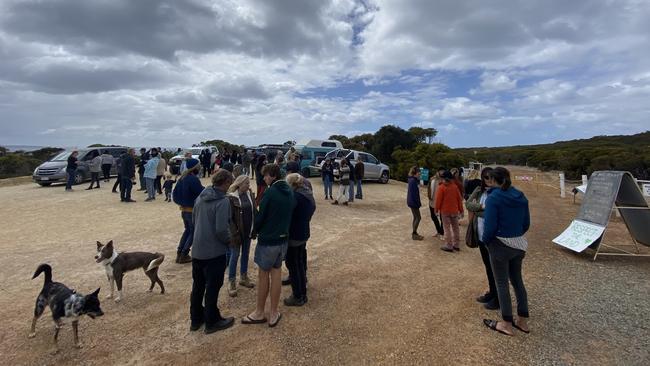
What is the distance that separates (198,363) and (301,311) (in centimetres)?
134

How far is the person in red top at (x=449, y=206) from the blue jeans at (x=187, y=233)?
468cm

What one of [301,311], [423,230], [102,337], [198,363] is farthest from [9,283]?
[423,230]

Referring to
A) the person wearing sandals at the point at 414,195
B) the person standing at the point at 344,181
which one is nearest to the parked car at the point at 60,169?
the person standing at the point at 344,181

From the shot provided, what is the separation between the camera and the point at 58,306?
3.20 m

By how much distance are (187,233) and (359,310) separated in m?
3.07

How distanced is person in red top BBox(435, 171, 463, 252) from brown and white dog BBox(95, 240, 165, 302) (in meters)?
5.12

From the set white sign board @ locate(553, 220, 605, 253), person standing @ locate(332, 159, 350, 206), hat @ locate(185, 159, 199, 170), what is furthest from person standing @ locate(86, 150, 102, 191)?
white sign board @ locate(553, 220, 605, 253)

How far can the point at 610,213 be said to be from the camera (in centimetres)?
646

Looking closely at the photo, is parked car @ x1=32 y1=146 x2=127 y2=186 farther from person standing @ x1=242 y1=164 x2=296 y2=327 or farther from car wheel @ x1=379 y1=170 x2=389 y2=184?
person standing @ x1=242 y1=164 x2=296 y2=327

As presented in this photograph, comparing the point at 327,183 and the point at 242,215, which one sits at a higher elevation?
the point at 242,215

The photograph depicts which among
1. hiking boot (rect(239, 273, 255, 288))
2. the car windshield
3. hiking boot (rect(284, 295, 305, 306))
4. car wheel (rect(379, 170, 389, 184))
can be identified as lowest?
hiking boot (rect(284, 295, 305, 306))

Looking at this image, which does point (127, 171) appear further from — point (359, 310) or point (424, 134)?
point (424, 134)

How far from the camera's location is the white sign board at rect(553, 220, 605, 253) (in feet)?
20.7

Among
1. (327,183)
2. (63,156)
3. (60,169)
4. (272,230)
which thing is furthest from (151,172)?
(272,230)
